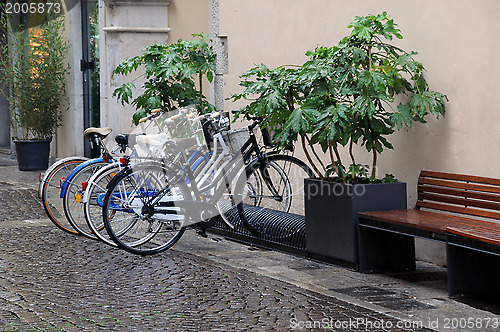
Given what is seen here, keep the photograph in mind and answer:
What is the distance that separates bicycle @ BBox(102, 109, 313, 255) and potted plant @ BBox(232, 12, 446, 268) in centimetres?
82

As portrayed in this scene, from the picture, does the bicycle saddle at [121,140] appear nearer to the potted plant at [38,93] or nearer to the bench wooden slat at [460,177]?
the bench wooden slat at [460,177]

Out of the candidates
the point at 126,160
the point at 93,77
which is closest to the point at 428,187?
the point at 126,160

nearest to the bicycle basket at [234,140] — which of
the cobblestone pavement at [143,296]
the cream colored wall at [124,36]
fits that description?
the cobblestone pavement at [143,296]

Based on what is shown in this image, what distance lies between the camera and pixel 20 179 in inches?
521

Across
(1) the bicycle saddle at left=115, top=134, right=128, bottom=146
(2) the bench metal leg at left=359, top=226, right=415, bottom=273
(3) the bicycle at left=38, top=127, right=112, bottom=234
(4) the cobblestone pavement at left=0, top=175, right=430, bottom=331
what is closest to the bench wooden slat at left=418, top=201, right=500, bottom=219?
(2) the bench metal leg at left=359, top=226, right=415, bottom=273

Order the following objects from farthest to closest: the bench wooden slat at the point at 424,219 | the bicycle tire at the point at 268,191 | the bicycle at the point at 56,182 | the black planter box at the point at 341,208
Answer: the bicycle at the point at 56,182 < the bicycle tire at the point at 268,191 < the black planter box at the point at 341,208 < the bench wooden slat at the point at 424,219

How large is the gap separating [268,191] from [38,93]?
Result: 27.3 ft

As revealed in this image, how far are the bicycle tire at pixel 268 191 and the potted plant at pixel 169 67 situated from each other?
169 centimetres

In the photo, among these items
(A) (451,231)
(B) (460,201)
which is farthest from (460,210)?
(A) (451,231)

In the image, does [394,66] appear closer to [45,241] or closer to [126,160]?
[126,160]

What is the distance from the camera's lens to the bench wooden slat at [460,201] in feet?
18.8

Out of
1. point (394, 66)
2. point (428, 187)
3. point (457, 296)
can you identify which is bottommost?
point (457, 296)

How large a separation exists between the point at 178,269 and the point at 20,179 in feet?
24.4

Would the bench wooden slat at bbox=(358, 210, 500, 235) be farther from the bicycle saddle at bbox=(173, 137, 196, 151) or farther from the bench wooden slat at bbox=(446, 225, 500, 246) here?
the bicycle saddle at bbox=(173, 137, 196, 151)
